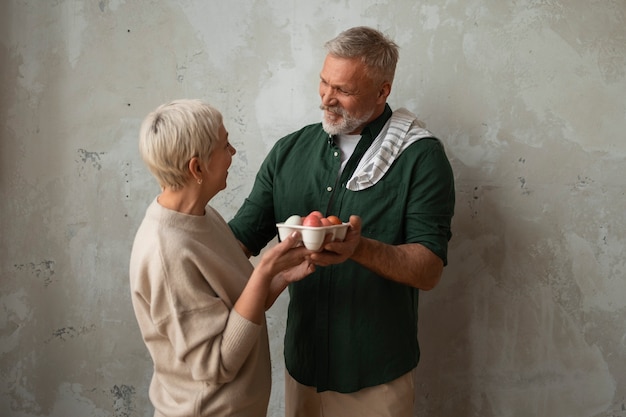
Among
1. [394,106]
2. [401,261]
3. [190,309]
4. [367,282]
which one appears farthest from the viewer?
[394,106]

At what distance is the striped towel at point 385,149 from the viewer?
2.00 m

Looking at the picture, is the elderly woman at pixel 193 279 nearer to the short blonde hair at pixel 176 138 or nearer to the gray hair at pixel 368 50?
the short blonde hair at pixel 176 138

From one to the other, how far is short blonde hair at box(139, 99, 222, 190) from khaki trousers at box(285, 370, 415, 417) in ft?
3.15

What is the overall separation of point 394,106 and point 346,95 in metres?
0.51

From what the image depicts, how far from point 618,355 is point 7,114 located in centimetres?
274

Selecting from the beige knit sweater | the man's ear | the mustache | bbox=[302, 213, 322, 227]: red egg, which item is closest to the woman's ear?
the beige knit sweater

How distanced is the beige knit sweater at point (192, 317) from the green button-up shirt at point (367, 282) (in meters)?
0.39

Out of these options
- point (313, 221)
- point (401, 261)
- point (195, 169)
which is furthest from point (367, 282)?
point (195, 169)

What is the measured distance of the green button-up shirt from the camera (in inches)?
78.5

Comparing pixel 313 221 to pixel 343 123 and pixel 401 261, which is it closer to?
pixel 401 261

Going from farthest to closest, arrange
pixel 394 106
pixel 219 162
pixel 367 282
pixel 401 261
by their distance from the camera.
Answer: pixel 394 106 → pixel 367 282 → pixel 401 261 → pixel 219 162

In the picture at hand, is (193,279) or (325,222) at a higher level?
(325,222)

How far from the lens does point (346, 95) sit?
6.61ft

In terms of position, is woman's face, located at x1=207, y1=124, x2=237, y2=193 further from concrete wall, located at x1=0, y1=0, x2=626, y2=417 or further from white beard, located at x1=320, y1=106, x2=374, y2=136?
concrete wall, located at x1=0, y1=0, x2=626, y2=417
